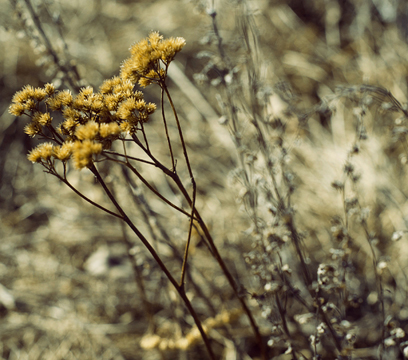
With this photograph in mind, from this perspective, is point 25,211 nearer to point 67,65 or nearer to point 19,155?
point 19,155

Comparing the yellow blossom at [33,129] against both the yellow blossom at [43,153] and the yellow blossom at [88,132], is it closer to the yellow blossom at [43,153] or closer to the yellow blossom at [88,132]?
the yellow blossom at [43,153]

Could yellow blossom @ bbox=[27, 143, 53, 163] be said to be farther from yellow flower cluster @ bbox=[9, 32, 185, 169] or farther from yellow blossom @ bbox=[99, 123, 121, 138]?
yellow blossom @ bbox=[99, 123, 121, 138]

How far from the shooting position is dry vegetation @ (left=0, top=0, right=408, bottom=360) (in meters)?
1.70

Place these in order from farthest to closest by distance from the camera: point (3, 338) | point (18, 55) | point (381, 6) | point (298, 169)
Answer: point (18, 55) → point (381, 6) → point (298, 169) → point (3, 338)

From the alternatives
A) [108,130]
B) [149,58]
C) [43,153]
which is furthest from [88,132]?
[149,58]

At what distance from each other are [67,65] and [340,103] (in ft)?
9.02

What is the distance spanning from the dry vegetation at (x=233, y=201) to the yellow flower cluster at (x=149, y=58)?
46cm

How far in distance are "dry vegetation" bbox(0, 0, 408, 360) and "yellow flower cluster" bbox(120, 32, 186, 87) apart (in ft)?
1.52

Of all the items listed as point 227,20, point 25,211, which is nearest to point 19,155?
point 25,211

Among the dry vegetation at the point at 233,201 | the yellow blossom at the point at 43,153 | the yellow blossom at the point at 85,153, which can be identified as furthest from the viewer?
the dry vegetation at the point at 233,201

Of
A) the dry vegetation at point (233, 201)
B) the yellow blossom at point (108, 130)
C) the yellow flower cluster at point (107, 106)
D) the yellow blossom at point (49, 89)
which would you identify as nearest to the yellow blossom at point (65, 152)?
the yellow flower cluster at point (107, 106)

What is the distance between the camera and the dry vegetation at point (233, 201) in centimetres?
170

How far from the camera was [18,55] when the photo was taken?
14.7ft

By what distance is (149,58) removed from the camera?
1.18 meters
